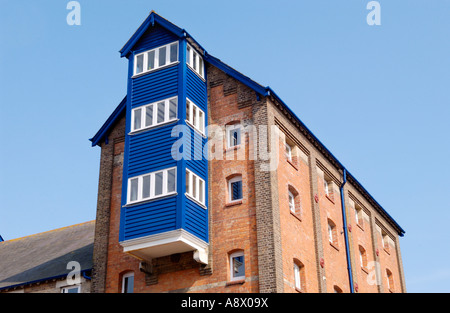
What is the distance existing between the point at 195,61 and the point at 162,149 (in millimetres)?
5532

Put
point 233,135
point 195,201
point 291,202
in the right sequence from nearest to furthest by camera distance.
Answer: point 195,201
point 233,135
point 291,202

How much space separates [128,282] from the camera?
30438 millimetres

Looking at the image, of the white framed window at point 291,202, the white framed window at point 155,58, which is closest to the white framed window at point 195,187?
the white framed window at point 291,202

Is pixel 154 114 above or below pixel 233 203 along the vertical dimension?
above

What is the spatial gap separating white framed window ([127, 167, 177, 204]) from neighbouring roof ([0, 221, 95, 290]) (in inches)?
211

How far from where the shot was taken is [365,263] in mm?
38562

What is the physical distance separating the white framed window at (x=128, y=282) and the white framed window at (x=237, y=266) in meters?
5.12

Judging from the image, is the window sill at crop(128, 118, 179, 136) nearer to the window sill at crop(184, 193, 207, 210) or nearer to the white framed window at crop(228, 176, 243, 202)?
the window sill at crop(184, 193, 207, 210)

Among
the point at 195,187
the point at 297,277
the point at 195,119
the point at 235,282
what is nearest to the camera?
the point at 235,282

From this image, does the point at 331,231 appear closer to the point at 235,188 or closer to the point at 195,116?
the point at 235,188

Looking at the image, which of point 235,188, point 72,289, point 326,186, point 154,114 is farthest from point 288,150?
point 72,289

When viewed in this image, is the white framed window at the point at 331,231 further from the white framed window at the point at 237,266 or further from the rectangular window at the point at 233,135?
the white framed window at the point at 237,266

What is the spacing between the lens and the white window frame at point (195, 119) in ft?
98.8

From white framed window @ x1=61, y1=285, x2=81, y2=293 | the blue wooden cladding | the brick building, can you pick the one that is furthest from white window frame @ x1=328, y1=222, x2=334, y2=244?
white framed window @ x1=61, y1=285, x2=81, y2=293
